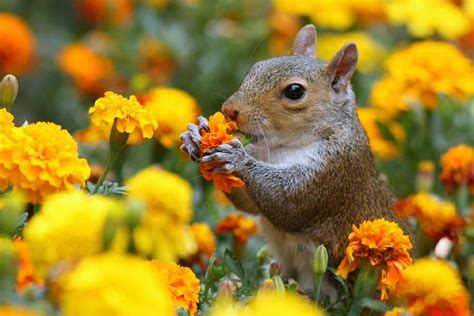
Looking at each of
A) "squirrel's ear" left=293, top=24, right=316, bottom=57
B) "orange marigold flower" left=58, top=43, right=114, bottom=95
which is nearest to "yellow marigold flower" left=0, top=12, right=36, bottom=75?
"orange marigold flower" left=58, top=43, right=114, bottom=95

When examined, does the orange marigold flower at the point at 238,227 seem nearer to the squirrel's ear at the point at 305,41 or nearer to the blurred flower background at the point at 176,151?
the blurred flower background at the point at 176,151

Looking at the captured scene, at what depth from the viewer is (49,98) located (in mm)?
6387

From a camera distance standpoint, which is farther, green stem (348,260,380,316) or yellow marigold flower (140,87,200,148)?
yellow marigold flower (140,87,200,148)

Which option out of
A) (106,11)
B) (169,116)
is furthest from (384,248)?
(106,11)

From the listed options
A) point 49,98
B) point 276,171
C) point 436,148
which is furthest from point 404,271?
point 49,98

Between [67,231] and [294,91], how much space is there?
6.41 feet

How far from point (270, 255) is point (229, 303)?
1149mm

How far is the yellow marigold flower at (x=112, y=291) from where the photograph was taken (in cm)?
153

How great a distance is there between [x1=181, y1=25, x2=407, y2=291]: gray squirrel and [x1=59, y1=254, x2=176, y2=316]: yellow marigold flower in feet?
5.66

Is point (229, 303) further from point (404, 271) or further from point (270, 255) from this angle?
point (270, 255)

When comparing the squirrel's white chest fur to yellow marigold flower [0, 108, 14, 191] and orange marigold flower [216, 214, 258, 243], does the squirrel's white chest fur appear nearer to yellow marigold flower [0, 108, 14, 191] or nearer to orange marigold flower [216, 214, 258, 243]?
orange marigold flower [216, 214, 258, 243]

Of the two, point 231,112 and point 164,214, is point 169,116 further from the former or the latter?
point 164,214

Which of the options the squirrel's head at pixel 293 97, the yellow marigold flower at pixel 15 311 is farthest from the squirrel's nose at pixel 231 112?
the yellow marigold flower at pixel 15 311

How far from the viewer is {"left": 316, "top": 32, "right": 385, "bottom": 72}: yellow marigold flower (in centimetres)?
600
